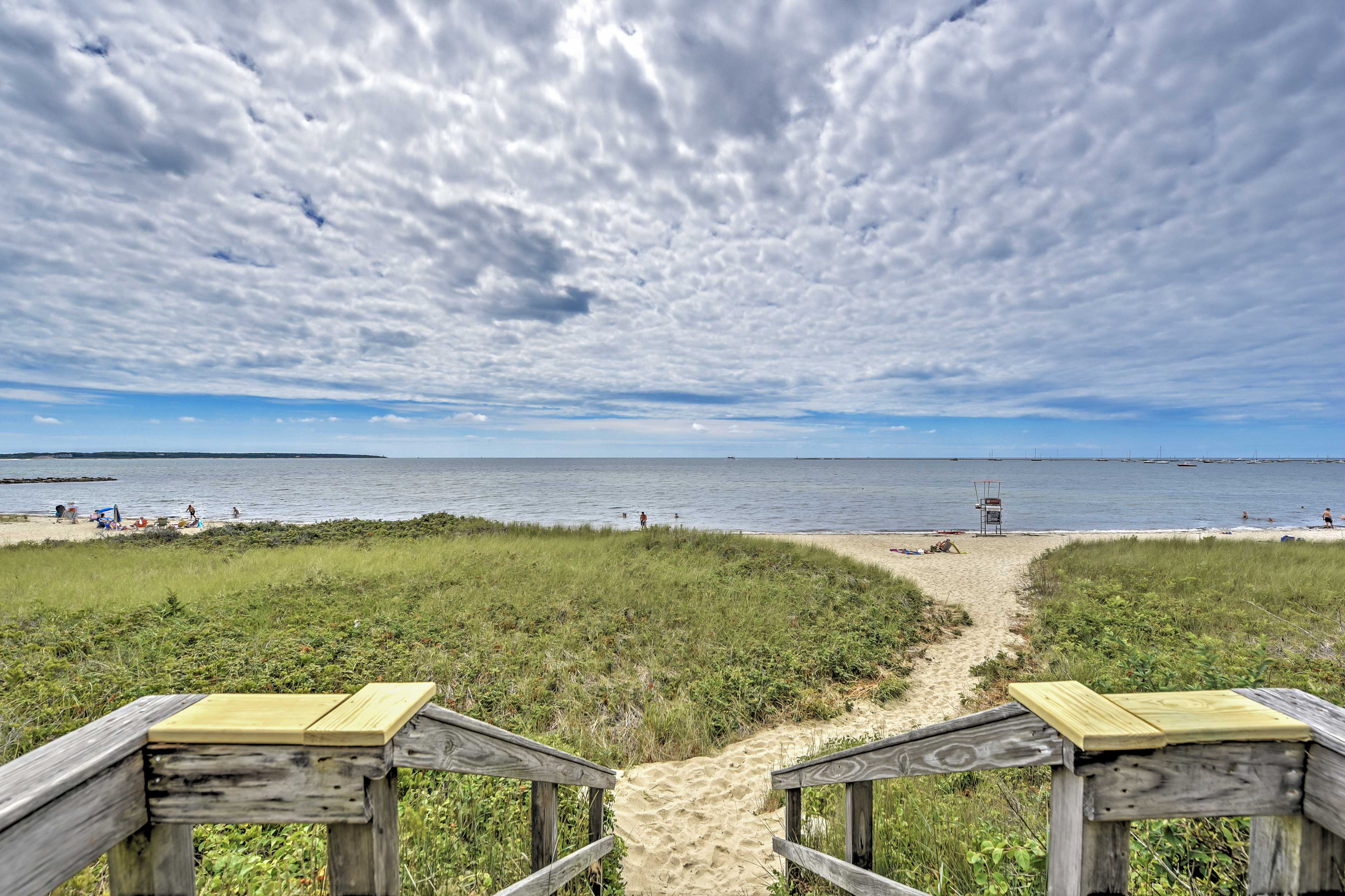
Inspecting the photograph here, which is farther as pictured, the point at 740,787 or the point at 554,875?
the point at 740,787

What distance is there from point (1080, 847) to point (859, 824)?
1.81 metres

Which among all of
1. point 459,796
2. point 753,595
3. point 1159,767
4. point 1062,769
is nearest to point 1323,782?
point 1159,767

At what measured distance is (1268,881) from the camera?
1.42 m

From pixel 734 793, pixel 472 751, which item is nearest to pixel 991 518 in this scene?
pixel 734 793

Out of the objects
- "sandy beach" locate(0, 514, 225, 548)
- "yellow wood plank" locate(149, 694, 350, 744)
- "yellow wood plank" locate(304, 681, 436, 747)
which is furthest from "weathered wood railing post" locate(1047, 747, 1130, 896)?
"sandy beach" locate(0, 514, 225, 548)

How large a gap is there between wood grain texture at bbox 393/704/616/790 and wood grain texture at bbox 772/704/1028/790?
4.76 feet

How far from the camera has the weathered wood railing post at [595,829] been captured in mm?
3615

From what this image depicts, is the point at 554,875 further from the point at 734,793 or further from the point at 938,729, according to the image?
the point at 734,793

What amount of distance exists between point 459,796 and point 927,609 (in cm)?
1189

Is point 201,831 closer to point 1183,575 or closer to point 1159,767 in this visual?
point 1159,767

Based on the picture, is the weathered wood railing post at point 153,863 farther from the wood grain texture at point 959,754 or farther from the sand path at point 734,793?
the sand path at point 734,793

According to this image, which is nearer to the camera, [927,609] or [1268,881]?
[1268,881]

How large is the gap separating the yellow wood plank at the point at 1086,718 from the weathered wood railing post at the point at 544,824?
227 cm

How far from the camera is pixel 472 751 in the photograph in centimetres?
197
